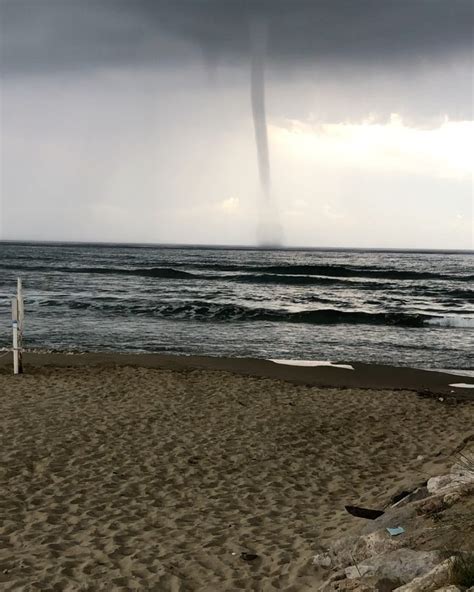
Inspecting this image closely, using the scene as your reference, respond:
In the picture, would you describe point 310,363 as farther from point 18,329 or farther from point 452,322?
point 452,322

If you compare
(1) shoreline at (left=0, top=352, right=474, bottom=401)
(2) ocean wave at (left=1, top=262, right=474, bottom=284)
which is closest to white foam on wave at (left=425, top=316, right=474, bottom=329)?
(1) shoreline at (left=0, top=352, right=474, bottom=401)

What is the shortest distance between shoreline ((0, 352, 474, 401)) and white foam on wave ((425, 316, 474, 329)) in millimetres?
10345

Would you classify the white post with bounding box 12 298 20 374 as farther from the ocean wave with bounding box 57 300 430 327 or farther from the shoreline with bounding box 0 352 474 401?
the ocean wave with bounding box 57 300 430 327

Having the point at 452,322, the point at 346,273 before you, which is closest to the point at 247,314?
the point at 452,322

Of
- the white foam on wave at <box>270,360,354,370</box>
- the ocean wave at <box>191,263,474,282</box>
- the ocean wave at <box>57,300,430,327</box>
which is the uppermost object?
the ocean wave at <box>191,263,474,282</box>

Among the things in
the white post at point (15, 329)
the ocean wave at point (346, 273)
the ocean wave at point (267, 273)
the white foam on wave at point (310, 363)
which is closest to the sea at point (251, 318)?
the white foam on wave at point (310, 363)

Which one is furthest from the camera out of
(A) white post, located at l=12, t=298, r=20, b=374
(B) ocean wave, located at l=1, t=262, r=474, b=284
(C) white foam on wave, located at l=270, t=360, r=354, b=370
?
(B) ocean wave, located at l=1, t=262, r=474, b=284

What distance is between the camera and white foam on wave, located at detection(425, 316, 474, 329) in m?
23.6

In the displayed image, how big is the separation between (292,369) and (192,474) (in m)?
7.43

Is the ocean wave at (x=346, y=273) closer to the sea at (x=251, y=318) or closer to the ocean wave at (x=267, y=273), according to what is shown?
the ocean wave at (x=267, y=273)

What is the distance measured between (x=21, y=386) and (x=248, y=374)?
16.2 feet

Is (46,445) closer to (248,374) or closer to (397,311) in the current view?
(248,374)

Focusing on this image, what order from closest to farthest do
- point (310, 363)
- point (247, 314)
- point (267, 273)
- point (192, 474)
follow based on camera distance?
point (192, 474)
point (310, 363)
point (247, 314)
point (267, 273)

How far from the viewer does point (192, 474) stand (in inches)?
257
